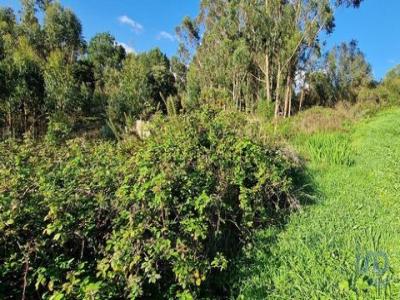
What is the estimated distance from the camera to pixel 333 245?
3096 millimetres

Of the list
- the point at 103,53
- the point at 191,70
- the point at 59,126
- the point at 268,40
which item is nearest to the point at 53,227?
the point at 59,126

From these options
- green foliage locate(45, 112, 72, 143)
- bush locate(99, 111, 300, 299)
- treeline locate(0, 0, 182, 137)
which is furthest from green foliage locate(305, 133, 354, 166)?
green foliage locate(45, 112, 72, 143)

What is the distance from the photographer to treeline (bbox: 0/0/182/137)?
1582 centimetres

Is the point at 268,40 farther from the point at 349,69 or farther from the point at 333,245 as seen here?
the point at 333,245

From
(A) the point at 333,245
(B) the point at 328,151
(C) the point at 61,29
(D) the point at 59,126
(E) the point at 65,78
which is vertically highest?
(C) the point at 61,29

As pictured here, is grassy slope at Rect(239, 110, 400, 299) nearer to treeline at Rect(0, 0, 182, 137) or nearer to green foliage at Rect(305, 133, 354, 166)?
green foliage at Rect(305, 133, 354, 166)

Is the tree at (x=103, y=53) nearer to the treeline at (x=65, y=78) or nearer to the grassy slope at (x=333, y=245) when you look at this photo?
the treeline at (x=65, y=78)

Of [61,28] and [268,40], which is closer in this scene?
[268,40]

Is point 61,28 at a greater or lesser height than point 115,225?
greater

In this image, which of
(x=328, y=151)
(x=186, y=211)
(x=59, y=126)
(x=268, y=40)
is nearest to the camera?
(x=186, y=211)

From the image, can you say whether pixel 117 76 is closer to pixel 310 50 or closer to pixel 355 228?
pixel 310 50

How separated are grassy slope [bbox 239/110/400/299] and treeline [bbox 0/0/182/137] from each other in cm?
302

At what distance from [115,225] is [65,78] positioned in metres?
16.1

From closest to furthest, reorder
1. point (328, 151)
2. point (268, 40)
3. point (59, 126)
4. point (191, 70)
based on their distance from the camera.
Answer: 1. point (328, 151)
2. point (59, 126)
3. point (268, 40)
4. point (191, 70)
